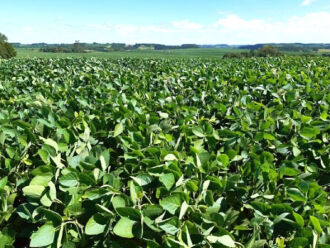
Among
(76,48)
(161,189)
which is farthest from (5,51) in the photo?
(161,189)

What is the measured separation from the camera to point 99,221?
157 centimetres

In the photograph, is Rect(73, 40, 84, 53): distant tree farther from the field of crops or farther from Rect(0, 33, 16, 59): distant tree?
the field of crops

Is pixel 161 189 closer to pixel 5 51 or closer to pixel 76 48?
pixel 5 51

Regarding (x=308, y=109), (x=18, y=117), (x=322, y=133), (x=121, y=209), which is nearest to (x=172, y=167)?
(x=121, y=209)

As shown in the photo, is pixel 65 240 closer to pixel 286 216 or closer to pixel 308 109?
pixel 286 216

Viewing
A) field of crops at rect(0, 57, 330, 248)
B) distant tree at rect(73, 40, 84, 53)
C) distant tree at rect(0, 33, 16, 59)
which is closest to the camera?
field of crops at rect(0, 57, 330, 248)

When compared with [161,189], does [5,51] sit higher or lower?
higher

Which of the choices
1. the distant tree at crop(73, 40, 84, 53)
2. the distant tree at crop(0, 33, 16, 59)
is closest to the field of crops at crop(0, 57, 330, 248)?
the distant tree at crop(0, 33, 16, 59)

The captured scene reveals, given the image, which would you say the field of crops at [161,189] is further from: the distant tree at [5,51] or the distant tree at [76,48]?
the distant tree at [76,48]

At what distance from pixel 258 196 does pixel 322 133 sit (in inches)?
57.1

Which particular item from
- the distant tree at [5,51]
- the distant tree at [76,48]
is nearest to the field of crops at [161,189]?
the distant tree at [5,51]

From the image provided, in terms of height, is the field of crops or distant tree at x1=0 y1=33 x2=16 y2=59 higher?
distant tree at x1=0 y1=33 x2=16 y2=59

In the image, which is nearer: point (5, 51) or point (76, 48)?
point (5, 51)

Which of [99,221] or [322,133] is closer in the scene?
[99,221]
